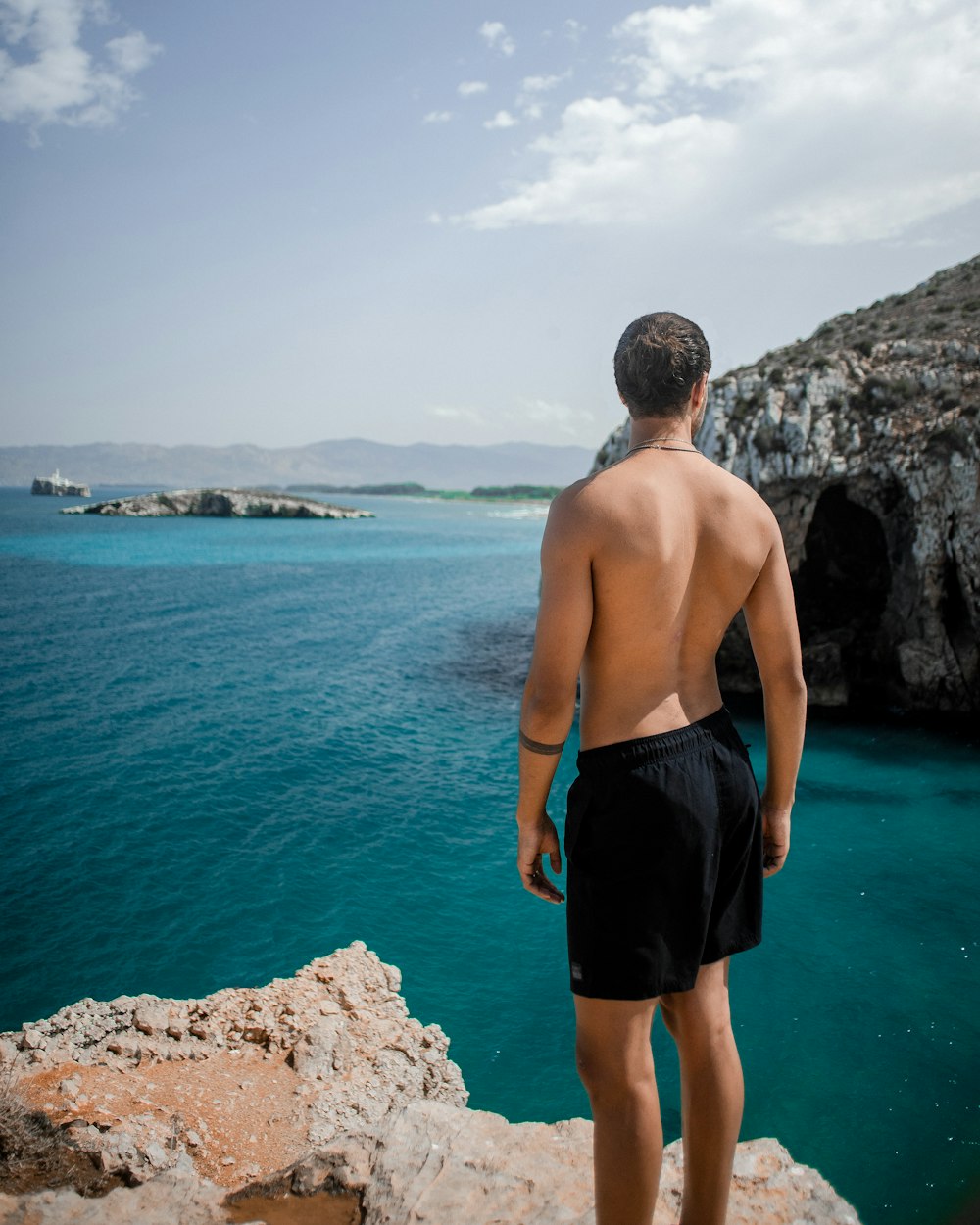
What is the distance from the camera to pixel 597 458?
2384 cm

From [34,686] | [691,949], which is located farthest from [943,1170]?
[34,686]

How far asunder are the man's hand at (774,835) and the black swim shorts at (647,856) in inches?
17.6

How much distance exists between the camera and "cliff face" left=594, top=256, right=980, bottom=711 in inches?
627

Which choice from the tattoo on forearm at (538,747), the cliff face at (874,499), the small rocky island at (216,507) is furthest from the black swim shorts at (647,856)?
the small rocky island at (216,507)

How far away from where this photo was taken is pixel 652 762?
2578mm

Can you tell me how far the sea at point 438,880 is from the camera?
6066mm

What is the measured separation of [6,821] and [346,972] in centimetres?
683

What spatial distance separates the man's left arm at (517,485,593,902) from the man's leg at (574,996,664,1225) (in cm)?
43

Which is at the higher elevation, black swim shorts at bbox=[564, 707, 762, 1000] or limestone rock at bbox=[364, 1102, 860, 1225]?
black swim shorts at bbox=[564, 707, 762, 1000]

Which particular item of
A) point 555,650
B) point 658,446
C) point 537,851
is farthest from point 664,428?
Answer: point 537,851

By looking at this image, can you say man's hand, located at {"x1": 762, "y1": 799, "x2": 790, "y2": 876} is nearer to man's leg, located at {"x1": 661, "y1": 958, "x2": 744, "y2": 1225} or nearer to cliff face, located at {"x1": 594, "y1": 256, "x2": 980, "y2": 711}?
man's leg, located at {"x1": 661, "y1": 958, "x2": 744, "y2": 1225}

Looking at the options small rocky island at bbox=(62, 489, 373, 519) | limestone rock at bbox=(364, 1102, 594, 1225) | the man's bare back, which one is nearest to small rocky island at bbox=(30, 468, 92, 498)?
small rocky island at bbox=(62, 489, 373, 519)

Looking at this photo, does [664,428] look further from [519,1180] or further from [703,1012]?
[519,1180]

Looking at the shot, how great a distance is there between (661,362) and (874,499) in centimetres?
1660
